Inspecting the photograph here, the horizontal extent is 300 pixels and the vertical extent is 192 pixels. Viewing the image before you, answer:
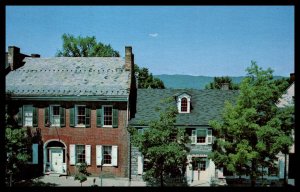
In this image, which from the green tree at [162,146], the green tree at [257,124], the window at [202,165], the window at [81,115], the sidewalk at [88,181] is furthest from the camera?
the window at [81,115]

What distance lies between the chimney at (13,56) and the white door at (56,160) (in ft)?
27.7

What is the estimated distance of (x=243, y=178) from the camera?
921 inches

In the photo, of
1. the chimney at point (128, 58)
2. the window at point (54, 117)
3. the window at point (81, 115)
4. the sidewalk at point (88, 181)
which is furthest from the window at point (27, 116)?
the chimney at point (128, 58)

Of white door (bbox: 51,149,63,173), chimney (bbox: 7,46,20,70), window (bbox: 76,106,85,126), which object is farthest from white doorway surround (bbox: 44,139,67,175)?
chimney (bbox: 7,46,20,70)

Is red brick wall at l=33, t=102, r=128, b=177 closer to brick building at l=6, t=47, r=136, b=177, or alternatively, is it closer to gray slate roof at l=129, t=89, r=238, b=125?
brick building at l=6, t=47, r=136, b=177

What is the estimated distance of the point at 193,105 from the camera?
25625 mm

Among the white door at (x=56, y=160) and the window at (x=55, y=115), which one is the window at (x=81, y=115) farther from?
the white door at (x=56, y=160)

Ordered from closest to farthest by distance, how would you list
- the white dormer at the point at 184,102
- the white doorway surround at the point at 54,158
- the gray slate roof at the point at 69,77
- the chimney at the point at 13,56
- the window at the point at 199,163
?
1. the window at the point at 199,163
2. the gray slate roof at the point at 69,77
3. the white doorway surround at the point at 54,158
4. the white dormer at the point at 184,102
5. the chimney at the point at 13,56

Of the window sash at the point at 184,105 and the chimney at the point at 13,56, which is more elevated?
the chimney at the point at 13,56

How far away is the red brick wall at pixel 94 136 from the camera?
23672 mm

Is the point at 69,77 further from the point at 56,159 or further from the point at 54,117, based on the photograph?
the point at 56,159

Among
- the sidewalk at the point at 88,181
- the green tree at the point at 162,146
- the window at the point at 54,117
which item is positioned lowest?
the sidewalk at the point at 88,181

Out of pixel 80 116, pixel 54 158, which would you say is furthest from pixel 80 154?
pixel 80 116

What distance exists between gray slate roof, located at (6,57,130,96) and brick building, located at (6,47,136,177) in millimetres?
78
